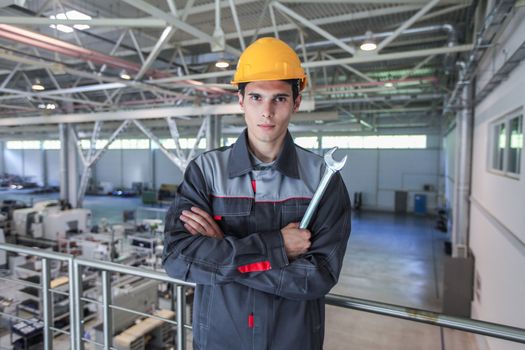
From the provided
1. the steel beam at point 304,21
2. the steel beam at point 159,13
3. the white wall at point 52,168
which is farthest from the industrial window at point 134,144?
the steel beam at point 159,13

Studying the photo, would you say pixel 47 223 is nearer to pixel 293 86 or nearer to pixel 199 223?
pixel 199 223

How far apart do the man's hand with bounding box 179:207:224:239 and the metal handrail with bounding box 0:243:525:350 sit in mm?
534

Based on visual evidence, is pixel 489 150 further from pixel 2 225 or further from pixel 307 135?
pixel 307 135

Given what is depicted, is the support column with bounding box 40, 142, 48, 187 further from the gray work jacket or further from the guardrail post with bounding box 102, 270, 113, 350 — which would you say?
the gray work jacket

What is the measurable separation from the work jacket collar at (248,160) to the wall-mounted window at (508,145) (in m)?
4.89

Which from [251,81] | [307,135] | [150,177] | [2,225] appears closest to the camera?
[251,81]

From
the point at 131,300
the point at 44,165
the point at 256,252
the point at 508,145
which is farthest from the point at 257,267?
the point at 44,165

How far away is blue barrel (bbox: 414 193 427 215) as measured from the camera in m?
24.8

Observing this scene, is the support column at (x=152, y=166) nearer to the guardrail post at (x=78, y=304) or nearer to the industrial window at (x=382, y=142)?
the industrial window at (x=382, y=142)

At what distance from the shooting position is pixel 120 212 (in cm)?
2542

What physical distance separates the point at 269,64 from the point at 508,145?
646cm

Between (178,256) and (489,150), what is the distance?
8.49 metres

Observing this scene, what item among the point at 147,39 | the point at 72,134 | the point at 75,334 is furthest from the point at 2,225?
the point at 75,334

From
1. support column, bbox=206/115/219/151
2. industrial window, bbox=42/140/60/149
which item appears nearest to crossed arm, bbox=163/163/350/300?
support column, bbox=206/115/219/151
